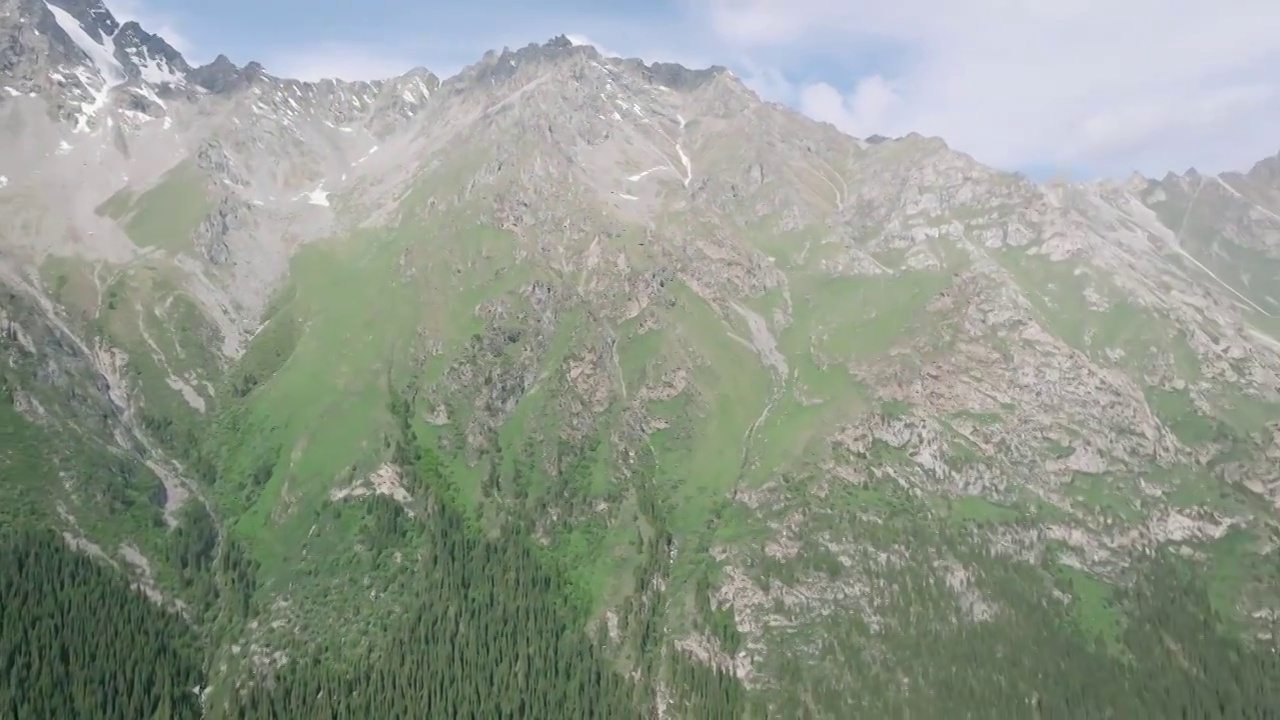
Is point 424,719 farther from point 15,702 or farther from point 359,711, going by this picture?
point 15,702

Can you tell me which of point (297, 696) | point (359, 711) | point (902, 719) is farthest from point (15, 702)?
point (902, 719)

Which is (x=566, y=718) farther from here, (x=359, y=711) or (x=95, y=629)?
(x=95, y=629)

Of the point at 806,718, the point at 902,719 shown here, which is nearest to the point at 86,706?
the point at 806,718

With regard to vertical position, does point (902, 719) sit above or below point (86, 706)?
above

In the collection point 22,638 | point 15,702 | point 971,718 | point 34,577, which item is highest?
point 971,718

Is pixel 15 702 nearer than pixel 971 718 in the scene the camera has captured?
Yes

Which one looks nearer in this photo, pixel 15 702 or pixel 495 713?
pixel 15 702

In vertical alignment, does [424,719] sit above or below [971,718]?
below

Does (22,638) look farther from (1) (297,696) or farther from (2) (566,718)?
(2) (566,718)
